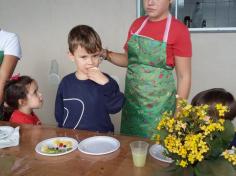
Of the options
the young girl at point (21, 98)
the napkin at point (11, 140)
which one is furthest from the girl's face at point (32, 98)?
the napkin at point (11, 140)

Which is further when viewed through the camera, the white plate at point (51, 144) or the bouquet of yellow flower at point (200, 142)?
the white plate at point (51, 144)

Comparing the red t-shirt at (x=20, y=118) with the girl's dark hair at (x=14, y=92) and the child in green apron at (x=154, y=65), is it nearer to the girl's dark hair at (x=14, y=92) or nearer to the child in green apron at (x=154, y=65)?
the girl's dark hair at (x=14, y=92)

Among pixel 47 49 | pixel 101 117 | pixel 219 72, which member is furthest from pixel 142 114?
pixel 47 49

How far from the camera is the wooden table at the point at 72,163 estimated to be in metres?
1.03

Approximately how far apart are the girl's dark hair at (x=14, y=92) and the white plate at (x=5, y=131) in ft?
1.20

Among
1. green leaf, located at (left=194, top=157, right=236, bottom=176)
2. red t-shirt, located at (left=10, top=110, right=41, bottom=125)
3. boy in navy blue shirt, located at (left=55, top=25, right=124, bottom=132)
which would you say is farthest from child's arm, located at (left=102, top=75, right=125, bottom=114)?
green leaf, located at (left=194, top=157, right=236, bottom=176)

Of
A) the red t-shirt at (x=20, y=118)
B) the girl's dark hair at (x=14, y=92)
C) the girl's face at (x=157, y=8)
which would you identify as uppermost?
the girl's face at (x=157, y=8)

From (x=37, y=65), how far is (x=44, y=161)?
2280 mm

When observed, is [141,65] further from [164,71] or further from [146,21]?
[146,21]

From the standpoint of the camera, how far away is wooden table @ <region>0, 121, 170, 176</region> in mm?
1031

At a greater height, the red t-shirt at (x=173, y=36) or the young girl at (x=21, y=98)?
the red t-shirt at (x=173, y=36)

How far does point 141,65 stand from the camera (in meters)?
1.61

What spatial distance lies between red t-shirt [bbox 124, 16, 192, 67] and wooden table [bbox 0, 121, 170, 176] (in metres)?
0.51

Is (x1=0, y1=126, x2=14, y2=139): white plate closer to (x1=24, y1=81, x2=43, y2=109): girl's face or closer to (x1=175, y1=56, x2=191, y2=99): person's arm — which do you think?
(x1=24, y1=81, x2=43, y2=109): girl's face
